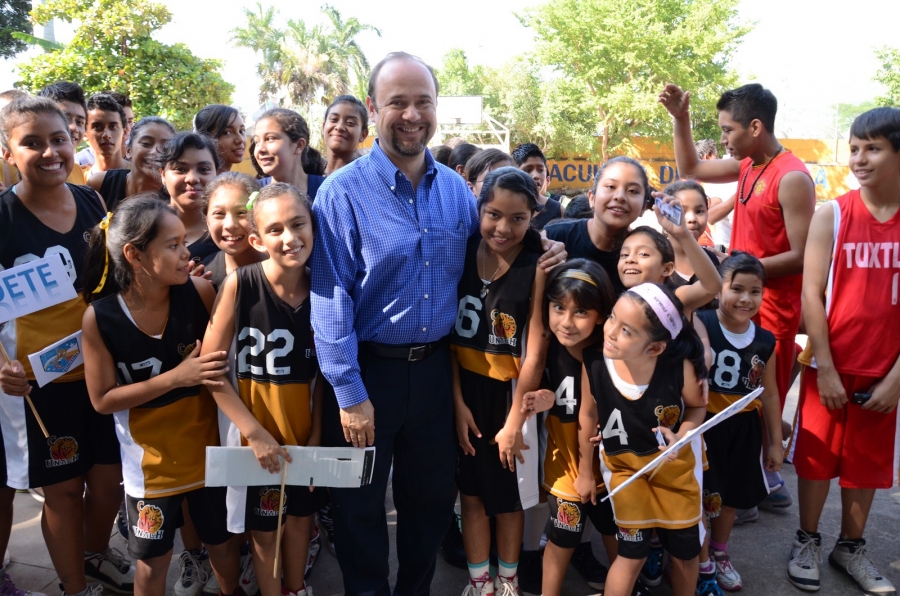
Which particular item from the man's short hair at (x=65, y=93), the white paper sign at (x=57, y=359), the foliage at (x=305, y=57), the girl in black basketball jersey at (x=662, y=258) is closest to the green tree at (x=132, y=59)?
the man's short hair at (x=65, y=93)

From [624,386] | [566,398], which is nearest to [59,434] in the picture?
[566,398]

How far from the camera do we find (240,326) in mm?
2453

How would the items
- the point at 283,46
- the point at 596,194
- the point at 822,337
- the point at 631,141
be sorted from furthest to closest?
the point at 283,46 → the point at 631,141 → the point at 822,337 → the point at 596,194

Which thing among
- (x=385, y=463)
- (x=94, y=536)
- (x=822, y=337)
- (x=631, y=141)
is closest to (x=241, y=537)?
(x=94, y=536)

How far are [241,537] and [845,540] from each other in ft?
9.74

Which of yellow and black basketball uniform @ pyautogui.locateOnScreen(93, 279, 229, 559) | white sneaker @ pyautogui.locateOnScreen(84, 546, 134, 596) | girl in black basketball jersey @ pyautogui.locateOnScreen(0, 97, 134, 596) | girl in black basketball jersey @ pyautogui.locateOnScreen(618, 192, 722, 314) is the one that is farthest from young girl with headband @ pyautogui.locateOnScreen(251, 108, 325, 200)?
white sneaker @ pyautogui.locateOnScreen(84, 546, 134, 596)

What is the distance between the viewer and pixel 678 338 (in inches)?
98.5

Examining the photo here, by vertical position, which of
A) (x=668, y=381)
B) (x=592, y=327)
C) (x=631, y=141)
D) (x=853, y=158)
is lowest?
(x=668, y=381)

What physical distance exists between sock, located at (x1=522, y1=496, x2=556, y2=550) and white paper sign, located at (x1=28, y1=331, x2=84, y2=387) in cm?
214

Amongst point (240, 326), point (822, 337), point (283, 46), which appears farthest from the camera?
point (283, 46)

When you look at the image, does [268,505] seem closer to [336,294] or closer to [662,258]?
[336,294]

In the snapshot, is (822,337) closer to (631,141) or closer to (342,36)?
(631,141)

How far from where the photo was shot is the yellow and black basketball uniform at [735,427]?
297 centimetres

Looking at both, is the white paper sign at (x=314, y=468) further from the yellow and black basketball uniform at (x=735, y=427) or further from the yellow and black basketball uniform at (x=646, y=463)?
the yellow and black basketball uniform at (x=735, y=427)
